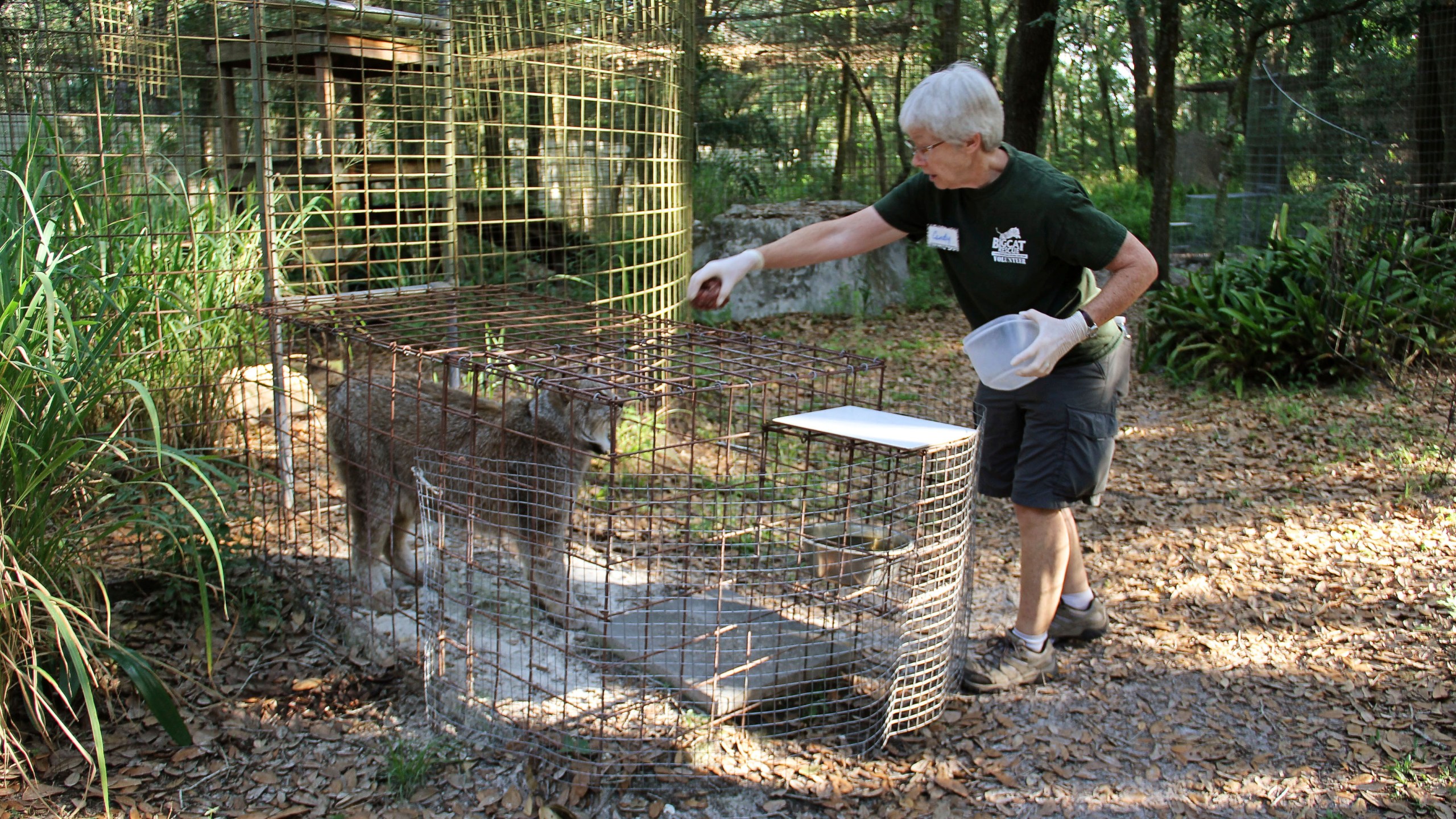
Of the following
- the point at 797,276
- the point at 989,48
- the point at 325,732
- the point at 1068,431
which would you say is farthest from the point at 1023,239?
the point at 989,48

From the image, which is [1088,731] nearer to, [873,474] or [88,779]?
[873,474]

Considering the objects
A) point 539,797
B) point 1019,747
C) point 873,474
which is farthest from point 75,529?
point 1019,747

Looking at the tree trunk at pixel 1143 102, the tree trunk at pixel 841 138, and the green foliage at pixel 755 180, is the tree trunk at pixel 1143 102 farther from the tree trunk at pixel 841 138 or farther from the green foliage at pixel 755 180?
the green foliage at pixel 755 180

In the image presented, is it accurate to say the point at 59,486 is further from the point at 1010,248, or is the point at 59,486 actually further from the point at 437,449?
the point at 1010,248

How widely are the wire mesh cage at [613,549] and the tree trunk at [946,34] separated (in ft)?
25.3

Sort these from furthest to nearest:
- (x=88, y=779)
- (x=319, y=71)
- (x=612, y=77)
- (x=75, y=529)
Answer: (x=612, y=77)
(x=319, y=71)
(x=75, y=529)
(x=88, y=779)

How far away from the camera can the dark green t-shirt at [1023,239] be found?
3359mm

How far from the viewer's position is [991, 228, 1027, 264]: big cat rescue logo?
11.4ft

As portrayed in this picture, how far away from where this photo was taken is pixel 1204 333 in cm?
837

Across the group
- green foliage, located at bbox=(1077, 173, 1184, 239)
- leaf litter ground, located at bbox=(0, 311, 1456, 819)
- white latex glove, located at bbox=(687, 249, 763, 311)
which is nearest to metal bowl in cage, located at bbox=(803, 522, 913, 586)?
leaf litter ground, located at bbox=(0, 311, 1456, 819)

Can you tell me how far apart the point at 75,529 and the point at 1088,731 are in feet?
11.4

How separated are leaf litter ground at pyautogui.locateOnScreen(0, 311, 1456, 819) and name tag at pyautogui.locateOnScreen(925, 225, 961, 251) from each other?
5.42ft

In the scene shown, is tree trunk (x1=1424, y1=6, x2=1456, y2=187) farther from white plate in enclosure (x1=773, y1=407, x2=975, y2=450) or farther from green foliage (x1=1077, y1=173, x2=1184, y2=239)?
white plate in enclosure (x1=773, y1=407, x2=975, y2=450)

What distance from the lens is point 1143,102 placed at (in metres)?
16.8
